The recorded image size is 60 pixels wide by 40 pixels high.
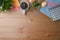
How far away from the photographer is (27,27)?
1133 mm

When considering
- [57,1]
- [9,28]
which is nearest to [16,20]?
[9,28]

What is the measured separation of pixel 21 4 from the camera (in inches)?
44.8

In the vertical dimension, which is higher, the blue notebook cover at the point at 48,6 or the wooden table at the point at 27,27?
the blue notebook cover at the point at 48,6

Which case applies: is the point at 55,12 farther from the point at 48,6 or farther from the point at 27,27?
the point at 27,27

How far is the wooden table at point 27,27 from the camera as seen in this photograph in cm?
111

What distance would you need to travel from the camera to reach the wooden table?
1114 millimetres

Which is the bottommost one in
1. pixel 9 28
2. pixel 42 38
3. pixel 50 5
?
pixel 42 38

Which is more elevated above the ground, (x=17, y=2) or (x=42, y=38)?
(x=17, y=2)

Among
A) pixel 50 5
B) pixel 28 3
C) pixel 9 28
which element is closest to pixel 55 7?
pixel 50 5

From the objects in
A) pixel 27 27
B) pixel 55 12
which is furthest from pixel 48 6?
pixel 27 27

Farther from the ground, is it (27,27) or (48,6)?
(48,6)

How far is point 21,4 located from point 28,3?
0.05m

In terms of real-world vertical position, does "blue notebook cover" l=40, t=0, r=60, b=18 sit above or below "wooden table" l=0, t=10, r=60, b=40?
above

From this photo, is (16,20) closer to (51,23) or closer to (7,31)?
(7,31)
